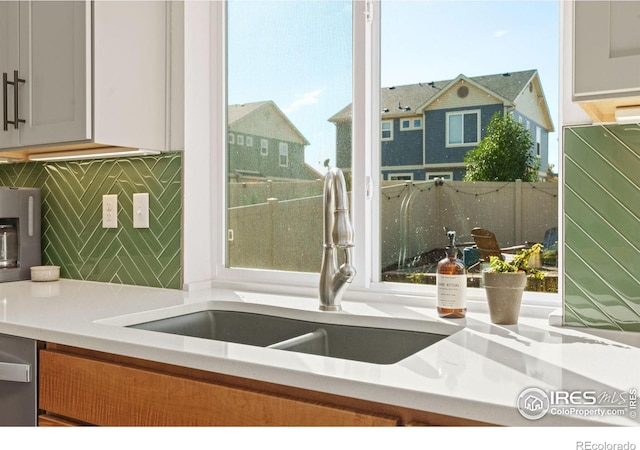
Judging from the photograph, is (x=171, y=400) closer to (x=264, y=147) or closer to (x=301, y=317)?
(x=301, y=317)

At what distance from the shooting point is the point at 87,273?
2.37 meters

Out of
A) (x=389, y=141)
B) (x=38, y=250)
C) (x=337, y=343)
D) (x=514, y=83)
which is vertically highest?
(x=514, y=83)

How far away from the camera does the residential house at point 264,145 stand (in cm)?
204

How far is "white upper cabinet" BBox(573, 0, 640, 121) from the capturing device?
1073mm

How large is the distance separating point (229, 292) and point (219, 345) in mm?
809

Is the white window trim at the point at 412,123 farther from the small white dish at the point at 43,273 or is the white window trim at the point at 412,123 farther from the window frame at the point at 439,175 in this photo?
the small white dish at the point at 43,273

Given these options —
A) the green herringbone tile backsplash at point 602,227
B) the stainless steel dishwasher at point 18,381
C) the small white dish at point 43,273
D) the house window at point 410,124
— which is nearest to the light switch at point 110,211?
the small white dish at point 43,273

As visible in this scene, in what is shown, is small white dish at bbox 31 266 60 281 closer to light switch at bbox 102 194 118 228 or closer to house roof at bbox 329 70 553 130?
light switch at bbox 102 194 118 228

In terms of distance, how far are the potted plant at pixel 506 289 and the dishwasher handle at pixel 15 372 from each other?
1.16 m

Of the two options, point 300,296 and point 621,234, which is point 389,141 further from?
point 621,234

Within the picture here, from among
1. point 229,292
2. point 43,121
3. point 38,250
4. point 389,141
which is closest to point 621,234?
point 389,141

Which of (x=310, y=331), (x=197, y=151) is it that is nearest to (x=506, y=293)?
(x=310, y=331)

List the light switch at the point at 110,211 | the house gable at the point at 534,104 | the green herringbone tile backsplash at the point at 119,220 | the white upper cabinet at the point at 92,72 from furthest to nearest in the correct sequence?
the light switch at the point at 110,211
the green herringbone tile backsplash at the point at 119,220
the white upper cabinet at the point at 92,72
the house gable at the point at 534,104

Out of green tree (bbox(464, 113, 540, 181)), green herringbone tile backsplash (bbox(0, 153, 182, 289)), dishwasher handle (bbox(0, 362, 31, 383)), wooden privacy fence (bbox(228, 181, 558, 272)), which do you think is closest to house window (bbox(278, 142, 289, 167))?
wooden privacy fence (bbox(228, 181, 558, 272))
